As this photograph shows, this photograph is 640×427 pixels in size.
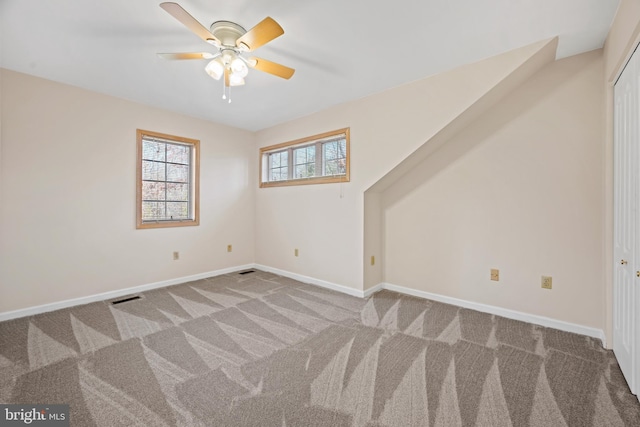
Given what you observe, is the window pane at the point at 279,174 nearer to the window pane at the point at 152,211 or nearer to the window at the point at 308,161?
the window at the point at 308,161

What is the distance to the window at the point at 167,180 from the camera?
3705 millimetres

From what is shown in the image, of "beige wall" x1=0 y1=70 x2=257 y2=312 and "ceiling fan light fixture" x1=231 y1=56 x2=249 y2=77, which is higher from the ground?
"ceiling fan light fixture" x1=231 y1=56 x2=249 y2=77

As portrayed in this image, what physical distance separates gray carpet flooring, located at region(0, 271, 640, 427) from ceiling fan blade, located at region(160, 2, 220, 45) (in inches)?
88.8

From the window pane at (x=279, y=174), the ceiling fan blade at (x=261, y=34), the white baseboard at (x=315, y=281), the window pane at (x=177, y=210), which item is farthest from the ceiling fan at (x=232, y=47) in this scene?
the white baseboard at (x=315, y=281)

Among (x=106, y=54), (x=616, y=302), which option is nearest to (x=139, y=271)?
(x=106, y=54)

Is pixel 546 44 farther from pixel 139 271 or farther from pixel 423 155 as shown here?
pixel 139 271

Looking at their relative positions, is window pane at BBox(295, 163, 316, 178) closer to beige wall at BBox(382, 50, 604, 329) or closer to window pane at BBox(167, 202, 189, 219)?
beige wall at BBox(382, 50, 604, 329)

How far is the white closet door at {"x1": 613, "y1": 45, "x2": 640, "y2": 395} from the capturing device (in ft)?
5.40

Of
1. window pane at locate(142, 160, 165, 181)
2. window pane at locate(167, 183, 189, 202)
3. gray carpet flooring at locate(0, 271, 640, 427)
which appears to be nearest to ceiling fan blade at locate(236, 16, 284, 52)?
gray carpet flooring at locate(0, 271, 640, 427)

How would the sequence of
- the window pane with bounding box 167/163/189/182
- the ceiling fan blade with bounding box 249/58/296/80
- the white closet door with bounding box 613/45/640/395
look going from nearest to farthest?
the white closet door with bounding box 613/45/640/395, the ceiling fan blade with bounding box 249/58/296/80, the window pane with bounding box 167/163/189/182

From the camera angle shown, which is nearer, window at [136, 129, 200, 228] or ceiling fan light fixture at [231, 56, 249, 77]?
ceiling fan light fixture at [231, 56, 249, 77]

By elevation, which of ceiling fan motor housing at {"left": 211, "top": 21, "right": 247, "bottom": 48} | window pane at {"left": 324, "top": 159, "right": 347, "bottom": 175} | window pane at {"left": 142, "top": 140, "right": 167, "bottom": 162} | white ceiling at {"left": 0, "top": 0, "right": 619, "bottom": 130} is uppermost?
white ceiling at {"left": 0, "top": 0, "right": 619, "bottom": 130}

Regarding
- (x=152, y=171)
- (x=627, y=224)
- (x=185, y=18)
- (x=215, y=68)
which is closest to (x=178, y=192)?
(x=152, y=171)

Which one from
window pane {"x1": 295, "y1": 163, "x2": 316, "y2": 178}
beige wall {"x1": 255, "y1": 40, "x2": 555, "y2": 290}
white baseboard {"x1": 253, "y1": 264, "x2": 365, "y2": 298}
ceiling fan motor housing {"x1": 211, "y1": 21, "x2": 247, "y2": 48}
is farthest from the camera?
window pane {"x1": 295, "y1": 163, "x2": 316, "y2": 178}
